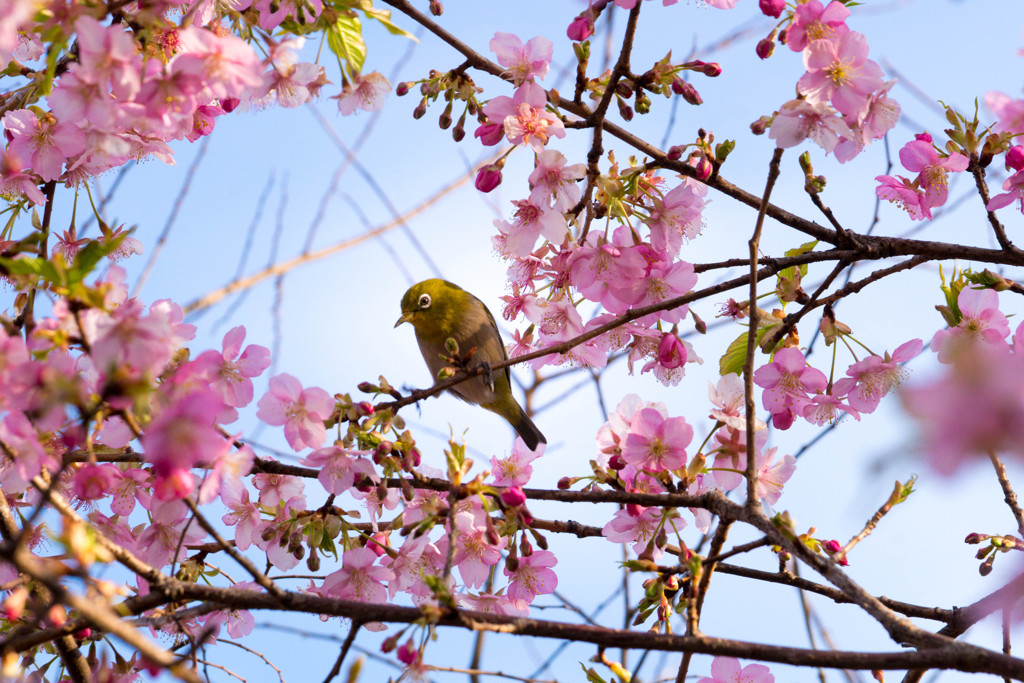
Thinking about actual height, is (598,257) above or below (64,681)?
above

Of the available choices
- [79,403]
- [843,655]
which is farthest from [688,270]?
[79,403]

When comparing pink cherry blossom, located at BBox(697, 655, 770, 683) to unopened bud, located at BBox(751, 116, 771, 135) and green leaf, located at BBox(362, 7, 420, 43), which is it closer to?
unopened bud, located at BBox(751, 116, 771, 135)

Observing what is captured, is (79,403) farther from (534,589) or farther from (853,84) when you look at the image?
(853,84)

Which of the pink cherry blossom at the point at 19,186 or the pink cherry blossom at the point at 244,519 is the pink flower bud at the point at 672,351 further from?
the pink cherry blossom at the point at 19,186

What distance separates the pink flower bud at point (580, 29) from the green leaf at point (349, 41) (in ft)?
2.19

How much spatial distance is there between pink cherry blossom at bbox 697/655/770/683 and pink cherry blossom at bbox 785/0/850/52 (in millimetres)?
1918

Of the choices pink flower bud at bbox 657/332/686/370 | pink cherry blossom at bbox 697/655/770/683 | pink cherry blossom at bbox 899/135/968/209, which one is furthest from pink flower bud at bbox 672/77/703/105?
pink cherry blossom at bbox 697/655/770/683

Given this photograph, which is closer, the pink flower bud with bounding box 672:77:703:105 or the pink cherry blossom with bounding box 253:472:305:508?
the pink flower bud with bounding box 672:77:703:105

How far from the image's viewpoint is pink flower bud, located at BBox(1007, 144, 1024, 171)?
273 cm

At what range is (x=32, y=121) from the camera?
245 centimetres

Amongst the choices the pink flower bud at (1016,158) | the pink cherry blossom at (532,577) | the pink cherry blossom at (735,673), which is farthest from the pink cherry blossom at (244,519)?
the pink flower bud at (1016,158)

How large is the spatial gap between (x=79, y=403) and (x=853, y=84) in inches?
82.6

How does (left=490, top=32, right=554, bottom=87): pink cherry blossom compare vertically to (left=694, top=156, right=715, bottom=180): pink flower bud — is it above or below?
above

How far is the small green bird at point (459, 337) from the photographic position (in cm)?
489
